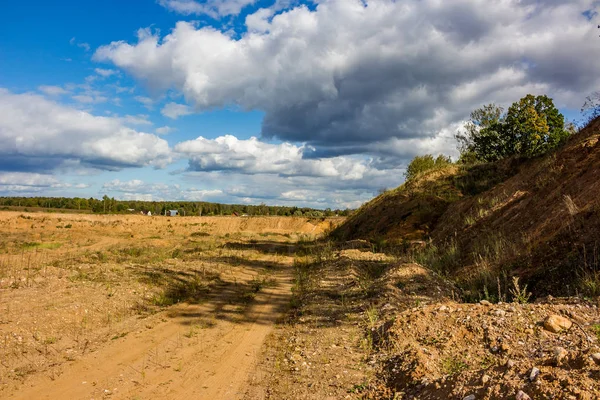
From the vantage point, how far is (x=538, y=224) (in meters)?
12.4

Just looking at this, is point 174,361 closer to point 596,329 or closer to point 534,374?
point 534,374

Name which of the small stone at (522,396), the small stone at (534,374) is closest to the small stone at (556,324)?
the small stone at (534,374)

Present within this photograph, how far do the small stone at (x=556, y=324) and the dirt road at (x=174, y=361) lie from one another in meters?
4.41

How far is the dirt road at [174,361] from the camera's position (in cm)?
585

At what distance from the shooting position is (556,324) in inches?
228

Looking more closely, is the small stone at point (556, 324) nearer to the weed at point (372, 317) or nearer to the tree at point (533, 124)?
the weed at point (372, 317)

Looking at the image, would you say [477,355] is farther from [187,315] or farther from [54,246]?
[54,246]

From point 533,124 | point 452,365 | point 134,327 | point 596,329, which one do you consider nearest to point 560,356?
point 452,365

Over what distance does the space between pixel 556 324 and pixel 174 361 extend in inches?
234

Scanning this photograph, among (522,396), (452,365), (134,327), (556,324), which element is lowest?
(134,327)

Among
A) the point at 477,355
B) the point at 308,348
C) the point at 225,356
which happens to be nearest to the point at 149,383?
the point at 225,356

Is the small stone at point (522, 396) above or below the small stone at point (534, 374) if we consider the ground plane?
below

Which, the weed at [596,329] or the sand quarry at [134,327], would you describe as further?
the sand quarry at [134,327]

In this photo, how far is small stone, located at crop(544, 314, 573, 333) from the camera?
5730 millimetres
